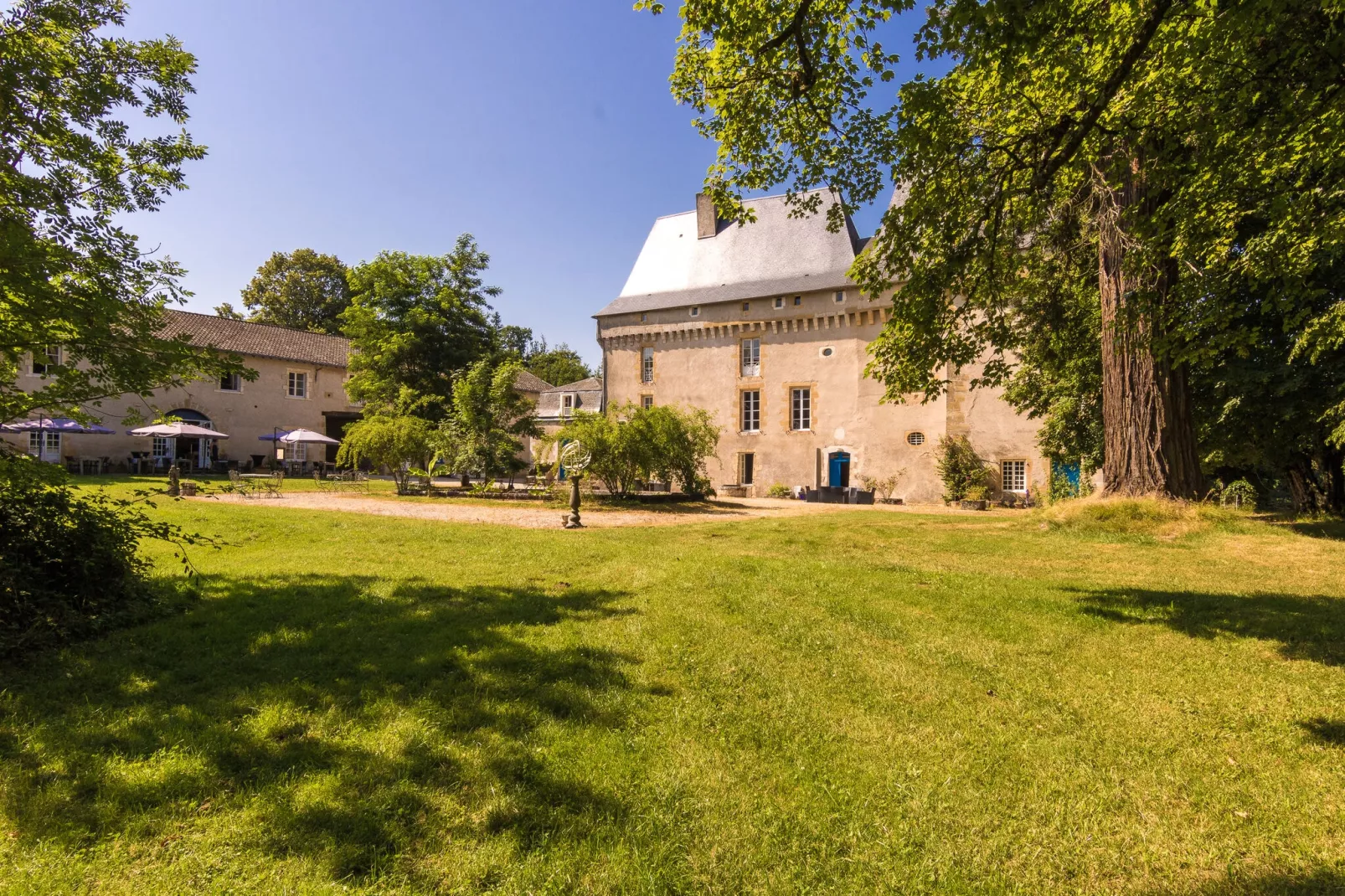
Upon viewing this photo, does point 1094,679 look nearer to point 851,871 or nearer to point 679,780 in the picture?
point 851,871

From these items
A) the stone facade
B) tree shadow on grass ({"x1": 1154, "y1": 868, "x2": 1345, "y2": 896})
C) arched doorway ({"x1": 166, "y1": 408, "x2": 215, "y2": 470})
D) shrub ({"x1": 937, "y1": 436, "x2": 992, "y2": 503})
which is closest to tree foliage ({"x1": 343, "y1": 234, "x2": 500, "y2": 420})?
the stone facade

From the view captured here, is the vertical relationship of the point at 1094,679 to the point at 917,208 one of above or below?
below

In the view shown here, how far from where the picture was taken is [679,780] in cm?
281

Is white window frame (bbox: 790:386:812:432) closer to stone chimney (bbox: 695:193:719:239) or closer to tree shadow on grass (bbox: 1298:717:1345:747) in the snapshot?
stone chimney (bbox: 695:193:719:239)

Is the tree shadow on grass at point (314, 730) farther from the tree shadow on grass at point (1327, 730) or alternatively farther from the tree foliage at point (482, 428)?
the tree foliage at point (482, 428)

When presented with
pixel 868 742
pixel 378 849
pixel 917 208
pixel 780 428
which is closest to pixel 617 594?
pixel 868 742

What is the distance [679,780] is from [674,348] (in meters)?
29.3

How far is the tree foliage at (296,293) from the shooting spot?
44.8m

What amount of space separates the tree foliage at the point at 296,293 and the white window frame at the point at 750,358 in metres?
31.6

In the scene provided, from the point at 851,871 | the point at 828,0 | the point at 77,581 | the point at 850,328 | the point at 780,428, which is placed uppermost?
the point at 850,328

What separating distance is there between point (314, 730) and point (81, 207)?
5.07m

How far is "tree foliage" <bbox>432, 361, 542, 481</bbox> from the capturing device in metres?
20.2

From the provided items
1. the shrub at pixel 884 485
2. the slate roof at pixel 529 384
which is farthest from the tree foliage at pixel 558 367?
the shrub at pixel 884 485

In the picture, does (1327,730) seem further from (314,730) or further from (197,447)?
(197,447)
